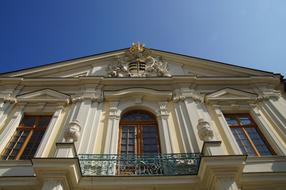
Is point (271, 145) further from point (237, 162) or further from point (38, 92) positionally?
point (38, 92)

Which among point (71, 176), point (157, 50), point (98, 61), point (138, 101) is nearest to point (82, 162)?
point (71, 176)

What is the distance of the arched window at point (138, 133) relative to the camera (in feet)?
28.6

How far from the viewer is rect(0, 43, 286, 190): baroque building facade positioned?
6.76 metres

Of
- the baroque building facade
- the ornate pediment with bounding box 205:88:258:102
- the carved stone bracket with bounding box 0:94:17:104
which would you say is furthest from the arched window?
the carved stone bracket with bounding box 0:94:17:104

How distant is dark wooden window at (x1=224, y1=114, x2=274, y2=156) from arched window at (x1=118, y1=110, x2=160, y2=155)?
9.15 feet

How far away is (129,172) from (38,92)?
606cm

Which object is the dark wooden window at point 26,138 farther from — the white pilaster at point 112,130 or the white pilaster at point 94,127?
the white pilaster at point 112,130

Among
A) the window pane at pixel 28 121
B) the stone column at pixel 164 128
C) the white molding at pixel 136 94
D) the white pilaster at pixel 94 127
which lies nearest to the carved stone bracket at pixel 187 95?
the white molding at pixel 136 94

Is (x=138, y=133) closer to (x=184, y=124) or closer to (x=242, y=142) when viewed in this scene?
(x=184, y=124)

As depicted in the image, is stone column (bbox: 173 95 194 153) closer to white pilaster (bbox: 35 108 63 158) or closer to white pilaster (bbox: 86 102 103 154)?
white pilaster (bbox: 86 102 103 154)

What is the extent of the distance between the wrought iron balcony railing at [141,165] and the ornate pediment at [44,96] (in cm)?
383

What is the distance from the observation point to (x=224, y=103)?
35.3 ft

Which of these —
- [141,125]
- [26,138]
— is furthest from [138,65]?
[26,138]

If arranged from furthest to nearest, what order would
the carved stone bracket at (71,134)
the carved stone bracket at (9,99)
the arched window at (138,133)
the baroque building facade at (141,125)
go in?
the carved stone bracket at (9,99)
the arched window at (138,133)
the carved stone bracket at (71,134)
the baroque building facade at (141,125)
